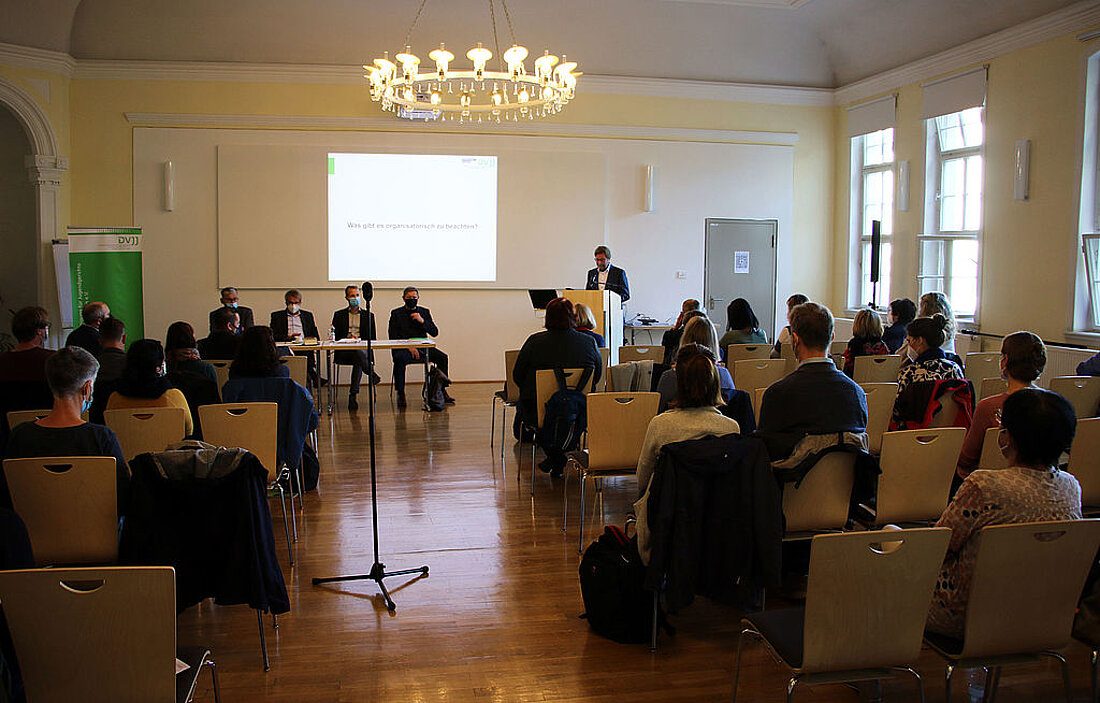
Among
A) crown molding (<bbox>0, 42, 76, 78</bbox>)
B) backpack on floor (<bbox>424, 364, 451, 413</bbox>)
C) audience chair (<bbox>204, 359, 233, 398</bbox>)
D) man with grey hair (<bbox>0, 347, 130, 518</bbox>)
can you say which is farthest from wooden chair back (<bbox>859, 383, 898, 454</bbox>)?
crown molding (<bbox>0, 42, 76, 78</bbox>)

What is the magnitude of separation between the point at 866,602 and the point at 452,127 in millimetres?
9648

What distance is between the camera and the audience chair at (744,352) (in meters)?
6.93

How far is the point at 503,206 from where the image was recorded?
11.3 meters

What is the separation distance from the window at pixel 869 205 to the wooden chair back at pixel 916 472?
26.8 feet

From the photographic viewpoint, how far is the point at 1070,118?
8.23 m

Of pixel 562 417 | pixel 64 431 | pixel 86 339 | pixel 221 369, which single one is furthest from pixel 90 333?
pixel 562 417

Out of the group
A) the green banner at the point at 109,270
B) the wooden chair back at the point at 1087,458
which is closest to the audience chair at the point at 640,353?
the wooden chair back at the point at 1087,458

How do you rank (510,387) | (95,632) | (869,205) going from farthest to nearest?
(869,205) < (510,387) < (95,632)

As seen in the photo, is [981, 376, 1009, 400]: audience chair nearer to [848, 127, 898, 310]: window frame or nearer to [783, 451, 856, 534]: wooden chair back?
[783, 451, 856, 534]: wooden chair back

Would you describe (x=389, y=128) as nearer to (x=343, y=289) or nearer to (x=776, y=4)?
(x=343, y=289)

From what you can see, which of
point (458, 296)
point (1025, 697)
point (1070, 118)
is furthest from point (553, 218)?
point (1025, 697)

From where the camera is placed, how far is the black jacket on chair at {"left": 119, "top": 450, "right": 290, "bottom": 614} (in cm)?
312

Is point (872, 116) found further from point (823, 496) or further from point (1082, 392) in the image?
point (823, 496)

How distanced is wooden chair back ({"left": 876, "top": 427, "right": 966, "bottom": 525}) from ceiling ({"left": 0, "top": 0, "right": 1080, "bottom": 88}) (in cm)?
744
